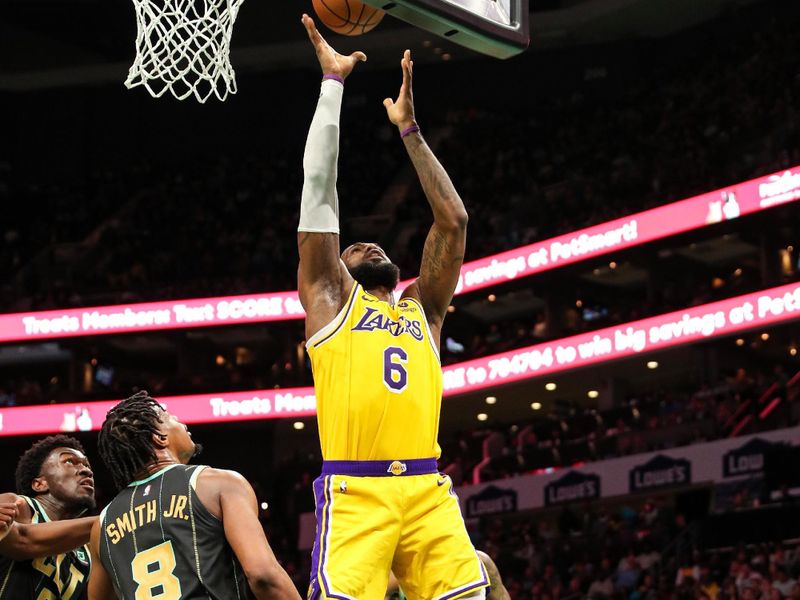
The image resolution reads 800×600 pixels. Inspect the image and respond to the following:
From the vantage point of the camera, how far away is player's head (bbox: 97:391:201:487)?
410 centimetres

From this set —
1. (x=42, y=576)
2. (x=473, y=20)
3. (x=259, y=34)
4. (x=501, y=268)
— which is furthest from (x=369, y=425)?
(x=259, y=34)

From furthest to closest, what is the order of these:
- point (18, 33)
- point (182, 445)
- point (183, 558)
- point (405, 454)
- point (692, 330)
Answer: point (18, 33), point (692, 330), point (405, 454), point (182, 445), point (183, 558)

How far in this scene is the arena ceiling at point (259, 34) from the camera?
30.9 metres

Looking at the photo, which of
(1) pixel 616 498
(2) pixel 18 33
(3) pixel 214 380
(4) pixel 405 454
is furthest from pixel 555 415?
(4) pixel 405 454

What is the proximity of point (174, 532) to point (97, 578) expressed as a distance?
428 millimetres

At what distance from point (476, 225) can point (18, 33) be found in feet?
45.8

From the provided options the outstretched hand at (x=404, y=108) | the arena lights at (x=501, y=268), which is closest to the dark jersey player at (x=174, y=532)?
the outstretched hand at (x=404, y=108)

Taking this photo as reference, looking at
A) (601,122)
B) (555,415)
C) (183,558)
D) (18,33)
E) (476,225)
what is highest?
(18,33)

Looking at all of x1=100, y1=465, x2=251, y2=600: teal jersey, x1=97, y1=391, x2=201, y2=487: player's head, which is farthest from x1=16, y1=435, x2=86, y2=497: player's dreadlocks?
x1=100, y1=465, x2=251, y2=600: teal jersey

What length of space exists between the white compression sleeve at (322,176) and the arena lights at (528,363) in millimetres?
15732

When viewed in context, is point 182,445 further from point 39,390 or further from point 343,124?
point 343,124

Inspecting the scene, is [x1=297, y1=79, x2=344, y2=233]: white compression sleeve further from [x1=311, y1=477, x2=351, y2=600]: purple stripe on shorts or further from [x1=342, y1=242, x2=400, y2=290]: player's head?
[x1=311, y1=477, x2=351, y2=600]: purple stripe on shorts

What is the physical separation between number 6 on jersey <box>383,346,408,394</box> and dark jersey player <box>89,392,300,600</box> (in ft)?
2.56

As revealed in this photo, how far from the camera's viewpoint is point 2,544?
14.5 feet
